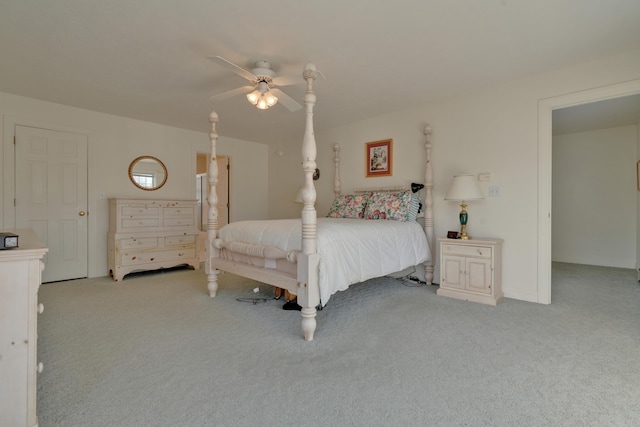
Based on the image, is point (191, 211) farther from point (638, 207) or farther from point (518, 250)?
point (638, 207)

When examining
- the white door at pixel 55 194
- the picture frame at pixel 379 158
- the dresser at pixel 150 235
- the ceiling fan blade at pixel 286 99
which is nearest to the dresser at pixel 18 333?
the ceiling fan blade at pixel 286 99

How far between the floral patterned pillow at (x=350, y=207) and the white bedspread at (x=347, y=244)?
59 cm

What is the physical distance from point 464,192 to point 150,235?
404 centimetres

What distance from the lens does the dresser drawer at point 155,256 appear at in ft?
13.5

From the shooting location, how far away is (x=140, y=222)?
4.25 metres

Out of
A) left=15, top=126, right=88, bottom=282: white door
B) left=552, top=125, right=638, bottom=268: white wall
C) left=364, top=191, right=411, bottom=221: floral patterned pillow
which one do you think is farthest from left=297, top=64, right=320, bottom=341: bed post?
left=552, top=125, right=638, bottom=268: white wall

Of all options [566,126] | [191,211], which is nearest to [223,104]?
[191,211]

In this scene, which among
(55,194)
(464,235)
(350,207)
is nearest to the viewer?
(464,235)

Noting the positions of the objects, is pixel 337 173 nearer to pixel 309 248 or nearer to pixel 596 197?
pixel 309 248

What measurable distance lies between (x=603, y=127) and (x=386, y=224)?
4388 mm

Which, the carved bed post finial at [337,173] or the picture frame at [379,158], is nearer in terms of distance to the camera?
the picture frame at [379,158]

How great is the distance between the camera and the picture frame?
170 inches

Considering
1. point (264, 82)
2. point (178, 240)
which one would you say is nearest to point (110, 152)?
point (178, 240)

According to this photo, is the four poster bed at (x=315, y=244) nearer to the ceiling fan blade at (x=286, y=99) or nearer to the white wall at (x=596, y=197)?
the ceiling fan blade at (x=286, y=99)
